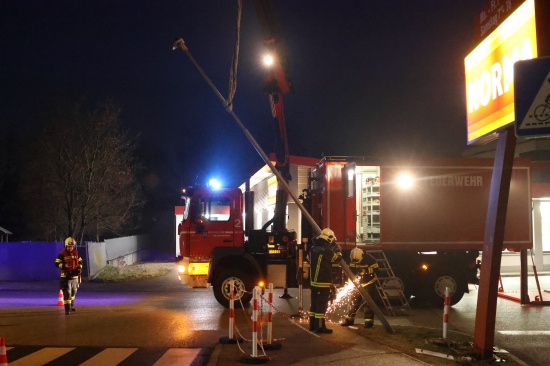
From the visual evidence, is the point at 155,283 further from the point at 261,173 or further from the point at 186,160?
the point at 186,160

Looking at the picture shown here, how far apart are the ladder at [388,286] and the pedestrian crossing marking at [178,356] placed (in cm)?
555

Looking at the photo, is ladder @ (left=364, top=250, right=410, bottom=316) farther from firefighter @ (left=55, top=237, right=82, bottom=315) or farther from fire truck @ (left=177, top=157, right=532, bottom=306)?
firefighter @ (left=55, top=237, right=82, bottom=315)

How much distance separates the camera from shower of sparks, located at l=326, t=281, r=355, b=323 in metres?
13.2

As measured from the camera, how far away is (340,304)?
13.9 m

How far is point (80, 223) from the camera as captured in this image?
28.9 m

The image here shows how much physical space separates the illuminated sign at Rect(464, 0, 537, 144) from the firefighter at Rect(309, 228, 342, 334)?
3.06 m

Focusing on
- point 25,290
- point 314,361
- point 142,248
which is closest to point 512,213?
point 314,361

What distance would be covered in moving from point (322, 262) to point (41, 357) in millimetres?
4830

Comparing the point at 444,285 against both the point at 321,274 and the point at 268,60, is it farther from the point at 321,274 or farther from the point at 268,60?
the point at 268,60

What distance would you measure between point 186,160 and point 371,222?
50.4 meters

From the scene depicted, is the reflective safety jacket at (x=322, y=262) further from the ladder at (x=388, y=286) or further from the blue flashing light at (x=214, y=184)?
the blue flashing light at (x=214, y=184)

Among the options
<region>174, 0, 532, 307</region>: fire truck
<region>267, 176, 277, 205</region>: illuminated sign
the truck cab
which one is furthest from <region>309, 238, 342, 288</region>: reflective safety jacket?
<region>267, 176, 277, 205</region>: illuminated sign

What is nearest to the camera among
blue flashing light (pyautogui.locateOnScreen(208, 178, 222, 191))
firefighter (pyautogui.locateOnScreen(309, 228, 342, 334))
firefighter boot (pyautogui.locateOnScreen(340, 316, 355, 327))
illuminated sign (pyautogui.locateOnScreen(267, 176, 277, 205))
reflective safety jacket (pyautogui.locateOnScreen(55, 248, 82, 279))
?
firefighter (pyautogui.locateOnScreen(309, 228, 342, 334))

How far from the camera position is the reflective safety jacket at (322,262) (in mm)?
10445
